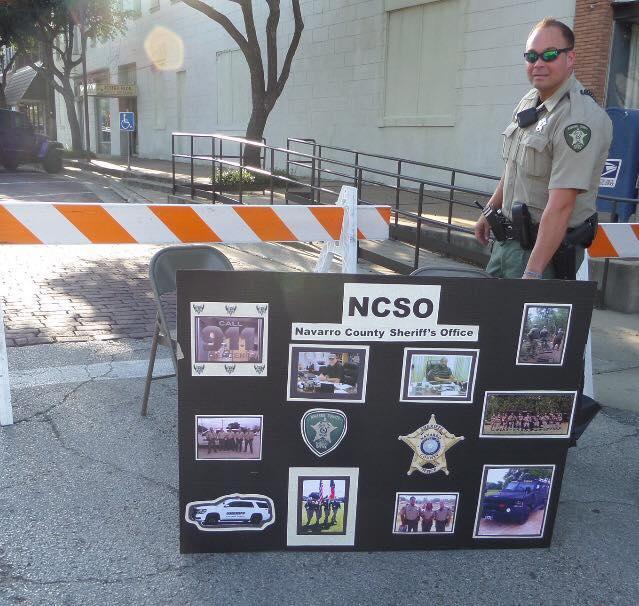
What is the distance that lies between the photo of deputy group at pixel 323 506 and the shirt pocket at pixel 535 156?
165 cm

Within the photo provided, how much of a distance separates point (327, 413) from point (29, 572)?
1.32m

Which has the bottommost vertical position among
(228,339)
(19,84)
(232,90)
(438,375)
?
(438,375)

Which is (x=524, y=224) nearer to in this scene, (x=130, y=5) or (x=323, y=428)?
(x=323, y=428)

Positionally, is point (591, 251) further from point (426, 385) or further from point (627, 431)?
point (426, 385)

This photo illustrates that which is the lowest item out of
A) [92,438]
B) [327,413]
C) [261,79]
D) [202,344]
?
[92,438]

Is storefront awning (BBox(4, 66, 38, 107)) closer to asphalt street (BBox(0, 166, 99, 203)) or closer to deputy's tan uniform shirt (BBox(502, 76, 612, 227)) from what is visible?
asphalt street (BBox(0, 166, 99, 203))

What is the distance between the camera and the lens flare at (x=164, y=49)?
26906 mm

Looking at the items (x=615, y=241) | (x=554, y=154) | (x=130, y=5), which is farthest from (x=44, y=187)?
(x=554, y=154)

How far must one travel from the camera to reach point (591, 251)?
433 cm

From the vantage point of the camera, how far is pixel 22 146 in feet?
75.4

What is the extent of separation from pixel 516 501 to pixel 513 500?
0.5 inches

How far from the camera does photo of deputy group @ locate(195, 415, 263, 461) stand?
2.67 metres

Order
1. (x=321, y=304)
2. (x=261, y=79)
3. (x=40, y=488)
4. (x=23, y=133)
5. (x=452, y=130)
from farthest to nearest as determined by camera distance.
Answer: (x=23, y=133), (x=261, y=79), (x=452, y=130), (x=40, y=488), (x=321, y=304)

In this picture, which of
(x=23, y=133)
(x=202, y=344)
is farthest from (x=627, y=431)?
(x=23, y=133)
